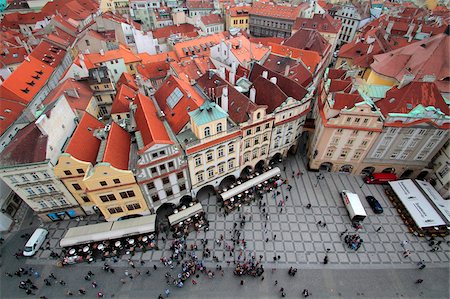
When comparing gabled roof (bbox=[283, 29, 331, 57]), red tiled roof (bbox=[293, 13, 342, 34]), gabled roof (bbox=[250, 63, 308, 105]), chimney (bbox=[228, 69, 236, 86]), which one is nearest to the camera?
gabled roof (bbox=[250, 63, 308, 105])

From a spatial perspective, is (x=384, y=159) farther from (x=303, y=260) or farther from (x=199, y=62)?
(x=199, y=62)

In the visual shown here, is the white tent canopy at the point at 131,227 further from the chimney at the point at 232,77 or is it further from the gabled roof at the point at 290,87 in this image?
the gabled roof at the point at 290,87

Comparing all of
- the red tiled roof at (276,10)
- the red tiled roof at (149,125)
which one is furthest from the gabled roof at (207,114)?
the red tiled roof at (276,10)

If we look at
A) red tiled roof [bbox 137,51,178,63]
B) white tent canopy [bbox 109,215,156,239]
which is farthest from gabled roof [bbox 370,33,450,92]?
white tent canopy [bbox 109,215,156,239]

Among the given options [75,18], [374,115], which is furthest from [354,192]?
[75,18]

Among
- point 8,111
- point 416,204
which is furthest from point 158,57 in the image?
point 416,204

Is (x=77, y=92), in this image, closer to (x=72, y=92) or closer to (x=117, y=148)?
(x=72, y=92)

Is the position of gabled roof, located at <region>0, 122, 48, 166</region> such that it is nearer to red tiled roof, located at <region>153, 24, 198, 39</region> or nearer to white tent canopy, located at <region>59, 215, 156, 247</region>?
white tent canopy, located at <region>59, 215, 156, 247</region>
